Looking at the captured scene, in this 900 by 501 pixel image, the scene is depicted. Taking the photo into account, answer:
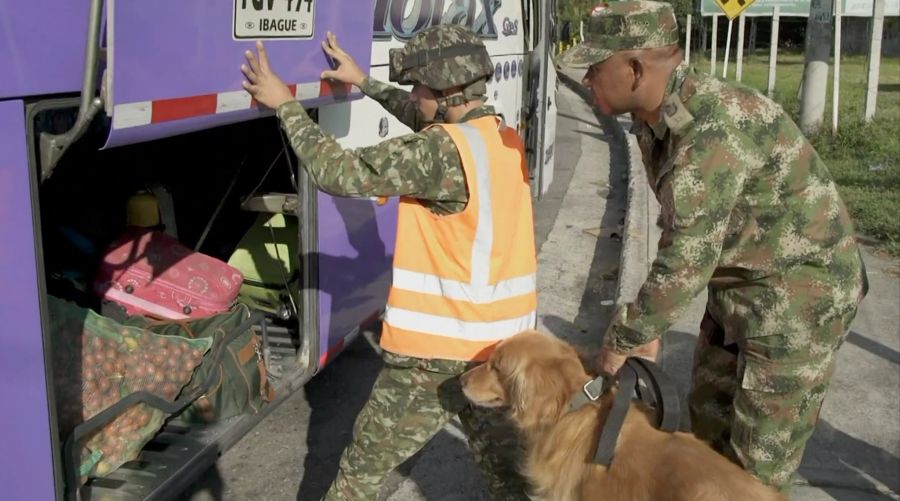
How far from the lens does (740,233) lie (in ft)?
8.02

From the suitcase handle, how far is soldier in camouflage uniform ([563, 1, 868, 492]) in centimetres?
156

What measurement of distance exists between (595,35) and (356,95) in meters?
1.58

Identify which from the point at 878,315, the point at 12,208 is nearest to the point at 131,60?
the point at 12,208

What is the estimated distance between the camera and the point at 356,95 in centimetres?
368

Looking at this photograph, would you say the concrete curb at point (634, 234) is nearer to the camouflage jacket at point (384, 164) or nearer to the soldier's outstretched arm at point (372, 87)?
the soldier's outstretched arm at point (372, 87)

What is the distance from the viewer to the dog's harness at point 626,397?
2.34 metres

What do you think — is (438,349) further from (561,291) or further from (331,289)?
(561,291)

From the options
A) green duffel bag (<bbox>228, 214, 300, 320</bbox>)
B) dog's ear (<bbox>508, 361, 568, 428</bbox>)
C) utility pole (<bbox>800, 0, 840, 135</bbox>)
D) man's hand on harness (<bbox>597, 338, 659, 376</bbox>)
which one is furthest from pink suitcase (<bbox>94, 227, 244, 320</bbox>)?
utility pole (<bbox>800, 0, 840, 135</bbox>)

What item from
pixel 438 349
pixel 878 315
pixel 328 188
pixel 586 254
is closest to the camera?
pixel 328 188

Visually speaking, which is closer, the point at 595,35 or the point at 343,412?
the point at 595,35

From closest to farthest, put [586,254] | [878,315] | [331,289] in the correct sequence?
1. [331,289]
2. [878,315]
3. [586,254]

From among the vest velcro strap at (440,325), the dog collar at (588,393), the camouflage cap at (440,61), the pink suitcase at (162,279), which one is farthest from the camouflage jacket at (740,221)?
the pink suitcase at (162,279)

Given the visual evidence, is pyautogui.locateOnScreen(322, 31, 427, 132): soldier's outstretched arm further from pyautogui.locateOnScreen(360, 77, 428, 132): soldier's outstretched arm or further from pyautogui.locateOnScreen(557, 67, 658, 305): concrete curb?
pyautogui.locateOnScreen(557, 67, 658, 305): concrete curb

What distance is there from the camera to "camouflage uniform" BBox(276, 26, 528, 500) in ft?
8.32
